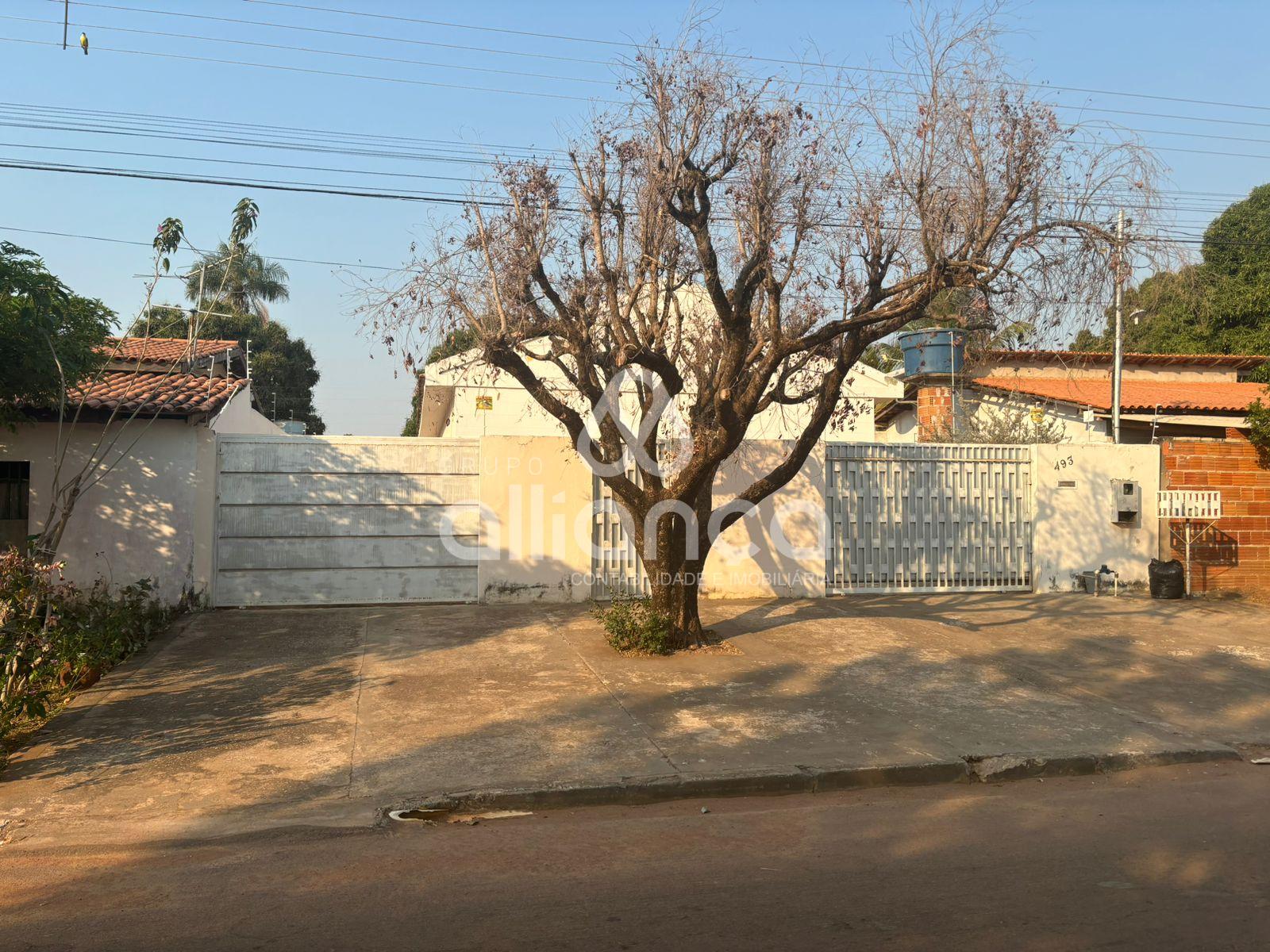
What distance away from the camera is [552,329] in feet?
31.8

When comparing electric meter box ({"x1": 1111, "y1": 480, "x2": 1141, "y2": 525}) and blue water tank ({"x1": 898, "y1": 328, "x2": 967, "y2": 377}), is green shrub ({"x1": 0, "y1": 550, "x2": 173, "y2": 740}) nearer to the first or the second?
electric meter box ({"x1": 1111, "y1": 480, "x2": 1141, "y2": 525})

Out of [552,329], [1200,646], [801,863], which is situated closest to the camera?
[801,863]

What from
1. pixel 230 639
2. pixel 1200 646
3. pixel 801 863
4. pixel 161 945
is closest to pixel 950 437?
pixel 1200 646

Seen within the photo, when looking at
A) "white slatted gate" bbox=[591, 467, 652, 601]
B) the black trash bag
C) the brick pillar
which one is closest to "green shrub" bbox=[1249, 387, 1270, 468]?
the black trash bag

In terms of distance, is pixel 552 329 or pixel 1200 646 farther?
pixel 1200 646

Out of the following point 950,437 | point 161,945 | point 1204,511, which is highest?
point 950,437

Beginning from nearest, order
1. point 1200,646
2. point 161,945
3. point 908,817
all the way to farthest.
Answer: point 161,945, point 908,817, point 1200,646

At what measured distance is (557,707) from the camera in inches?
303

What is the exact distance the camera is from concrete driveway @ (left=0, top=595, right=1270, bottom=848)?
5.96 metres

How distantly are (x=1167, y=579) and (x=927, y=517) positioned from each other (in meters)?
3.30

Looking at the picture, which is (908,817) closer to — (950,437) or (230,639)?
(230,639)

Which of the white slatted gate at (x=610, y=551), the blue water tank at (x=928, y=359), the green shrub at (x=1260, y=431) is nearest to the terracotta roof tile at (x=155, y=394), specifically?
the white slatted gate at (x=610, y=551)

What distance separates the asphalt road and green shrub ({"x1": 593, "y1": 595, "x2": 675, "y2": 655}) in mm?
3420

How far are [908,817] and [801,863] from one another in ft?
3.57
